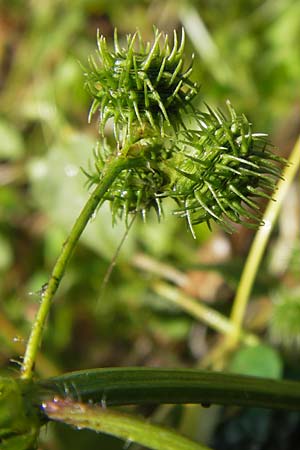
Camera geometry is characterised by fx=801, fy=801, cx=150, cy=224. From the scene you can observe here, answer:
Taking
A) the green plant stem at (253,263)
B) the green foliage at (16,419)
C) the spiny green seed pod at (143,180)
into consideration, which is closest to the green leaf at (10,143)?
the green plant stem at (253,263)

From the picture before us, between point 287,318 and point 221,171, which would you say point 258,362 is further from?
point 221,171

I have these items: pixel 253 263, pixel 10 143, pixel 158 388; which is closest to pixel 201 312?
pixel 253 263

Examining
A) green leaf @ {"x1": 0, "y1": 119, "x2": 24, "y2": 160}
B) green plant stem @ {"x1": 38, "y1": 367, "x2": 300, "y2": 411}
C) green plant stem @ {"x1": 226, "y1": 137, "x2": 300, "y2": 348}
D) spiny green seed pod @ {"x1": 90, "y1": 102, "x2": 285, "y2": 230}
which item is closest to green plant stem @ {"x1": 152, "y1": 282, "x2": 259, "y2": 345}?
green plant stem @ {"x1": 226, "y1": 137, "x2": 300, "y2": 348}

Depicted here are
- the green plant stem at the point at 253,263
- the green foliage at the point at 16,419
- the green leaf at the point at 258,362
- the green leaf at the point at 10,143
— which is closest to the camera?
the green foliage at the point at 16,419

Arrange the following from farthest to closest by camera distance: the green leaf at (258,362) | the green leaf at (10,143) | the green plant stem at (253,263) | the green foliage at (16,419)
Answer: the green leaf at (10,143)
the green plant stem at (253,263)
the green leaf at (258,362)
the green foliage at (16,419)

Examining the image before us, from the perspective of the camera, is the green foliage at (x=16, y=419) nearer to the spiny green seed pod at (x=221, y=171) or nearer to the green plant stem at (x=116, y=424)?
the green plant stem at (x=116, y=424)

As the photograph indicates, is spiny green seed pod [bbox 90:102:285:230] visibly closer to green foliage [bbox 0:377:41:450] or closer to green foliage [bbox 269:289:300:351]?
green foliage [bbox 0:377:41:450]
